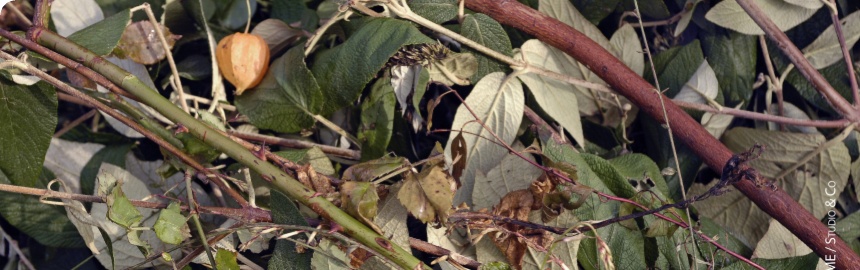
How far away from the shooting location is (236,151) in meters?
0.54

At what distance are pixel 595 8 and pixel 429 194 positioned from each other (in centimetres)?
27

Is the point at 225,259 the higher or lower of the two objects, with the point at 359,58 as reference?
lower

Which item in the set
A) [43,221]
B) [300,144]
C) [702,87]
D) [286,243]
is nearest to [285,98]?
[300,144]

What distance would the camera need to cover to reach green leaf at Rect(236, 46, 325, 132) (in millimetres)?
622

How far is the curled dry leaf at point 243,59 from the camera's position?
0.63 meters

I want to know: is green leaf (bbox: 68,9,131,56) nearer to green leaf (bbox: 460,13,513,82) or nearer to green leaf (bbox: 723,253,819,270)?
green leaf (bbox: 460,13,513,82)

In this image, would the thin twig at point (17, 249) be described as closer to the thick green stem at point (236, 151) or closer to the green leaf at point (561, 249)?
the thick green stem at point (236, 151)

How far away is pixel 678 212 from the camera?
0.59 meters

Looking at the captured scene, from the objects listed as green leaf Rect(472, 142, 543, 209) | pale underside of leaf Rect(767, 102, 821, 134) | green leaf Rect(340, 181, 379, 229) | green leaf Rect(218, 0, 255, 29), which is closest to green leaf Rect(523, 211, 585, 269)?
green leaf Rect(472, 142, 543, 209)

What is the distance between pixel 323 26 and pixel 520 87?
178 millimetres

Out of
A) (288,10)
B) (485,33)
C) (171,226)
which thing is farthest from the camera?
(288,10)

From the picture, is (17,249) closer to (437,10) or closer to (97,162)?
(97,162)

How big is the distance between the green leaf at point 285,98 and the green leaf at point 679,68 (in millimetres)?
310

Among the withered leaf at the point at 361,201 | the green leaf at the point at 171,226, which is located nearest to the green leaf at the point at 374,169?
the withered leaf at the point at 361,201
